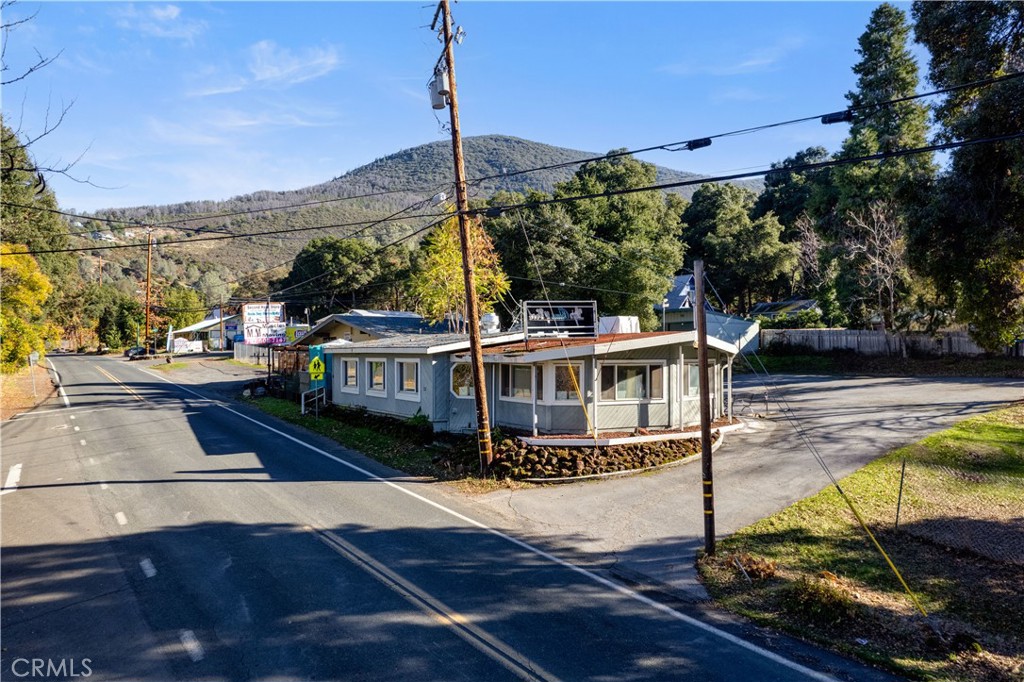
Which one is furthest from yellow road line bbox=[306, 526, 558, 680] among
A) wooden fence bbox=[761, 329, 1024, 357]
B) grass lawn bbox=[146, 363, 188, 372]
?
grass lawn bbox=[146, 363, 188, 372]

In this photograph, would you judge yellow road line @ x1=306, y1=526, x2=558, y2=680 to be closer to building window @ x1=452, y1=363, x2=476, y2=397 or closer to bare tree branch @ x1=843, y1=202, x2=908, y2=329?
building window @ x1=452, y1=363, x2=476, y2=397

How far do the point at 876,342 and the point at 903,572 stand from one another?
34969 mm

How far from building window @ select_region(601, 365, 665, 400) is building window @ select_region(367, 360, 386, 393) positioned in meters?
9.91

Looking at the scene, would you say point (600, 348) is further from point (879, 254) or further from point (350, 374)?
point (879, 254)

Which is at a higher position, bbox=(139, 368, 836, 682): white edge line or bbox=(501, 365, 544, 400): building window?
bbox=(501, 365, 544, 400): building window

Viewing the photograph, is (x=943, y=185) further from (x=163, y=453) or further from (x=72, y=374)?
(x=72, y=374)

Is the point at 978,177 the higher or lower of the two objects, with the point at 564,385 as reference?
higher

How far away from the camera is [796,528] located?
1166 centimetres

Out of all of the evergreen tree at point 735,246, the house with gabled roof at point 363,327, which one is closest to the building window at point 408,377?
the house with gabled roof at point 363,327

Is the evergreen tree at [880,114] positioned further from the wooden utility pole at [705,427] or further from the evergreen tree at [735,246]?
the wooden utility pole at [705,427]

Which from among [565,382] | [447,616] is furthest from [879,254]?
[447,616]

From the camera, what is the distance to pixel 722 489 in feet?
47.3

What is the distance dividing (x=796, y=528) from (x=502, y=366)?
10427 mm

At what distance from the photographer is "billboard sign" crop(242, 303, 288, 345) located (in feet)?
125
